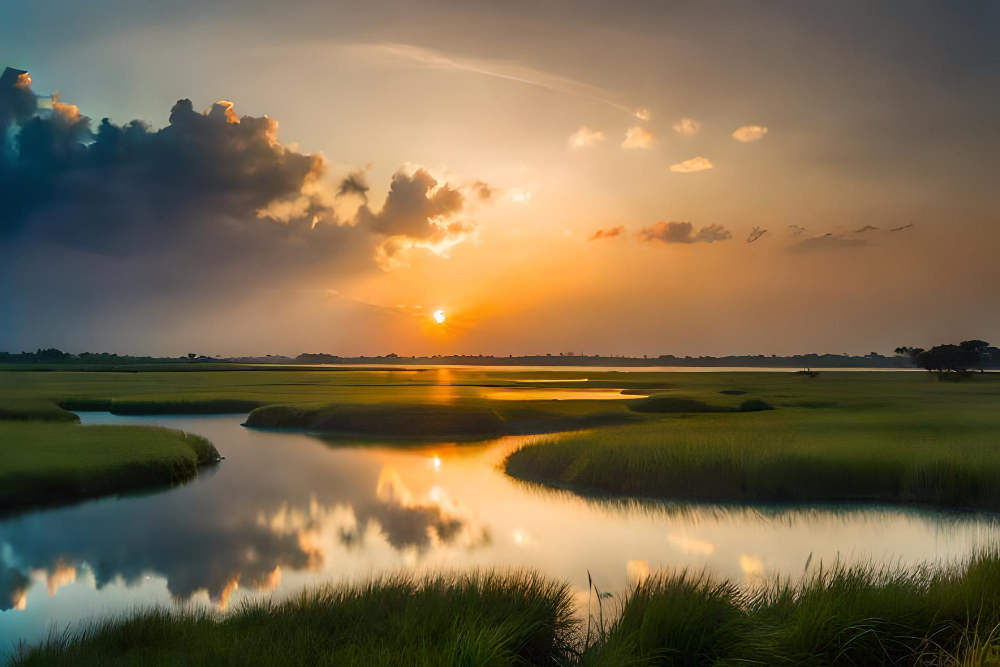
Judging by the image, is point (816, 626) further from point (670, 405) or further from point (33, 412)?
point (33, 412)

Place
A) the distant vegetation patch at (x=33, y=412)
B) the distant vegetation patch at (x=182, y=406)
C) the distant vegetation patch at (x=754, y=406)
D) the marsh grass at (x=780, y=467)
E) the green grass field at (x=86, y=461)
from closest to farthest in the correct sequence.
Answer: the marsh grass at (x=780, y=467) → the green grass field at (x=86, y=461) → the distant vegetation patch at (x=33, y=412) → the distant vegetation patch at (x=754, y=406) → the distant vegetation patch at (x=182, y=406)

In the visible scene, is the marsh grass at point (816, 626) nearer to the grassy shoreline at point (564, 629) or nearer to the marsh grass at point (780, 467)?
the grassy shoreline at point (564, 629)

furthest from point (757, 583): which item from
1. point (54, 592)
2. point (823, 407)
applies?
point (823, 407)

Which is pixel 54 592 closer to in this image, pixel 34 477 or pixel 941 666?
pixel 34 477

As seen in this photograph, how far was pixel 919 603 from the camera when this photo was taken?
798cm

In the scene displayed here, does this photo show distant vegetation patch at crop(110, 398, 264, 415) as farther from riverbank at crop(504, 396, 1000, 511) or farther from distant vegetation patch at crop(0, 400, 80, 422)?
riverbank at crop(504, 396, 1000, 511)

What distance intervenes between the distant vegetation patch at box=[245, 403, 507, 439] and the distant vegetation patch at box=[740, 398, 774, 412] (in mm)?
19825

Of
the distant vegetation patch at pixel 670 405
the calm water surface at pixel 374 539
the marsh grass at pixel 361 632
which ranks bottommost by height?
the calm water surface at pixel 374 539

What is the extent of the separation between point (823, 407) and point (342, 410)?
36413 mm

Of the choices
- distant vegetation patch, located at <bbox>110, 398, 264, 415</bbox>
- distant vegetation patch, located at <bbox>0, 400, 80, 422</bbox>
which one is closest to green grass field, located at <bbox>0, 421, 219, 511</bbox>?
distant vegetation patch, located at <bbox>0, 400, 80, 422</bbox>

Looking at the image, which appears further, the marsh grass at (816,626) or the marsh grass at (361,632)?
→ the marsh grass at (816,626)

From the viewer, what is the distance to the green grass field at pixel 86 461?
65.3 feet

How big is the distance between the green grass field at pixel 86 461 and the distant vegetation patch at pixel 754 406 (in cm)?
3735

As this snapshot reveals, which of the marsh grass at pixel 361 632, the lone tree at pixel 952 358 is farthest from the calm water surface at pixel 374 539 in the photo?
the lone tree at pixel 952 358
